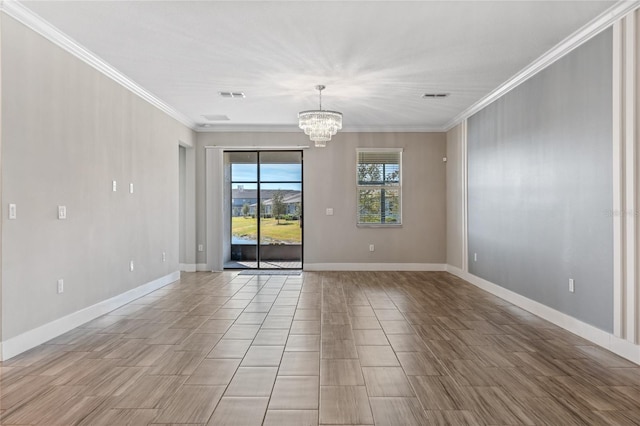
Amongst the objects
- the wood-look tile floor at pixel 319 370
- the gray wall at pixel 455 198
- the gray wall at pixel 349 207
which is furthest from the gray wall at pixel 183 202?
the gray wall at pixel 455 198

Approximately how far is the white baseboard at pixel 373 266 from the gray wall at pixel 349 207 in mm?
72

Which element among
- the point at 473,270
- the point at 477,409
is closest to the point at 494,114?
the point at 473,270

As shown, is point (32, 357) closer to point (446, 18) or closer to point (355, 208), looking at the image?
→ point (446, 18)

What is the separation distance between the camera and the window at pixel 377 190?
317 inches

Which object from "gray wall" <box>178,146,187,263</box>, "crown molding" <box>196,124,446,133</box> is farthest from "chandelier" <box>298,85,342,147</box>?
"gray wall" <box>178,146,187,263</box>

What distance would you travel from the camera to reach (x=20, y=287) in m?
3.29

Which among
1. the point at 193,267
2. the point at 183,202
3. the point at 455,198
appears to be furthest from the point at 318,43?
the point at 193,267

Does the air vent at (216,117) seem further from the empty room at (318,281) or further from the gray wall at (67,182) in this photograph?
the gray wall at (67,182)

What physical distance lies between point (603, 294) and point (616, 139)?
1331mm

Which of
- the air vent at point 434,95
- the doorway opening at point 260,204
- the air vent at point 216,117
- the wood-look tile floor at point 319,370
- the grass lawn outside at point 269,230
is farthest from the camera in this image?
the grass lawn outside at point 269,230

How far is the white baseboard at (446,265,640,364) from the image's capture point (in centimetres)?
317

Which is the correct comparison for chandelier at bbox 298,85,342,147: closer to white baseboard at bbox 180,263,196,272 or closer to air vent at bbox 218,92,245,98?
air vent at bbox 218,92,245,98

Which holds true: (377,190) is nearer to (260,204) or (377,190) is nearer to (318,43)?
(260,204)

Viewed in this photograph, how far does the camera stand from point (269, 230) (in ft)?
28.8
